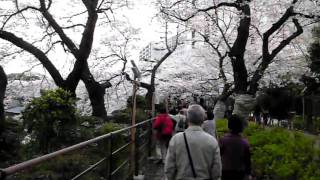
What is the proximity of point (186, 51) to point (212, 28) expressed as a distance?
9400mm

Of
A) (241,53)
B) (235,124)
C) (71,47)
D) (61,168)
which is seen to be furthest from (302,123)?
(61,168)

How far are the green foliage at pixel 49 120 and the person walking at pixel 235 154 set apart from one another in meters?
6.70

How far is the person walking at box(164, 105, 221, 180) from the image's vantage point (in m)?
4.67

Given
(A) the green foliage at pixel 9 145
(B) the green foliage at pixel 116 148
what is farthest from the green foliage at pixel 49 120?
(B) the green foliage at pixel 116 148

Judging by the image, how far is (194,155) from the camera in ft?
15.3

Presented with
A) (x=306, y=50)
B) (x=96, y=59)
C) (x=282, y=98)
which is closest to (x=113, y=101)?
(x=96, y=59)

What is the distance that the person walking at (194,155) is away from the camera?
4.67 meters

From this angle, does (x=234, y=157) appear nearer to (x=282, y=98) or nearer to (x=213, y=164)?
(x=213, y=164)

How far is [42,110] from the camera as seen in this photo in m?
11.4

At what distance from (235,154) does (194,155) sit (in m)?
1.34

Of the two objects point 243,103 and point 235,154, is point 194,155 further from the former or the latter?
point 243,103

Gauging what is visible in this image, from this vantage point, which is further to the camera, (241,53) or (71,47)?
(71,47)

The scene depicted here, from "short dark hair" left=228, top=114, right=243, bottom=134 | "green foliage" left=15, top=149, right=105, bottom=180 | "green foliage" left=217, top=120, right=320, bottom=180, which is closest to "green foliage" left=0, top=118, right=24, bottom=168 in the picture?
"green foliage" left=217, top=120, right=320, bottom=180

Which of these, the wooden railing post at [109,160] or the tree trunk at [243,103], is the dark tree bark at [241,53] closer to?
the tree trunk at [243,103]
